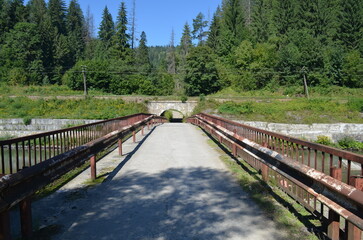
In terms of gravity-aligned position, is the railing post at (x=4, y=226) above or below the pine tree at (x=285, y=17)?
below

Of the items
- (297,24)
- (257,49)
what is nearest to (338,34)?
(297,24)

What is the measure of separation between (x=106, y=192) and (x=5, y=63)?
7456 centimetres

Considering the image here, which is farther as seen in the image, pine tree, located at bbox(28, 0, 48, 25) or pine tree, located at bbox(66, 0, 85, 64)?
pine tree, located at bbox(66, 0, 85, 64)

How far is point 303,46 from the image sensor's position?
2307 inches

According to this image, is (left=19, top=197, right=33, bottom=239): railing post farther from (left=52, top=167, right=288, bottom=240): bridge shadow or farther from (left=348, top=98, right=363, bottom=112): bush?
(left=348, top=98, right=363, bottom=112): bush

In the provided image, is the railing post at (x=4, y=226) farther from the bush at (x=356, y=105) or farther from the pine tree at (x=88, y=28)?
the pine tree at (x=88, y=28)

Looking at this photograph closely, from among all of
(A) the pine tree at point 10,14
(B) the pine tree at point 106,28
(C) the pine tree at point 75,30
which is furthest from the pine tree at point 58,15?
(B) the pine tree at point 106,28

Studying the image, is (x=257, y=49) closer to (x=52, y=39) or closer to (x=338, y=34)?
(x=338, y=34)

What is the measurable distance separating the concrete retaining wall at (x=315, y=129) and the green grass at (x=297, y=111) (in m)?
2.98

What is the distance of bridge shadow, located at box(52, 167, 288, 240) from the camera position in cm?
362

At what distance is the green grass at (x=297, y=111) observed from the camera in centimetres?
3497

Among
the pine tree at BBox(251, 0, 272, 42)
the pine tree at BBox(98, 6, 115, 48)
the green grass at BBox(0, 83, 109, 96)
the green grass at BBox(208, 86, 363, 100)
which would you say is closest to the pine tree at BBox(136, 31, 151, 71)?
the pine tree at BBox(98, 6, 115, 48)

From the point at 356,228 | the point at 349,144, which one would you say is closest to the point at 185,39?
the point at 349,144

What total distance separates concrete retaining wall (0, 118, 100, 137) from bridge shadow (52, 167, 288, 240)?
84.5 ft
